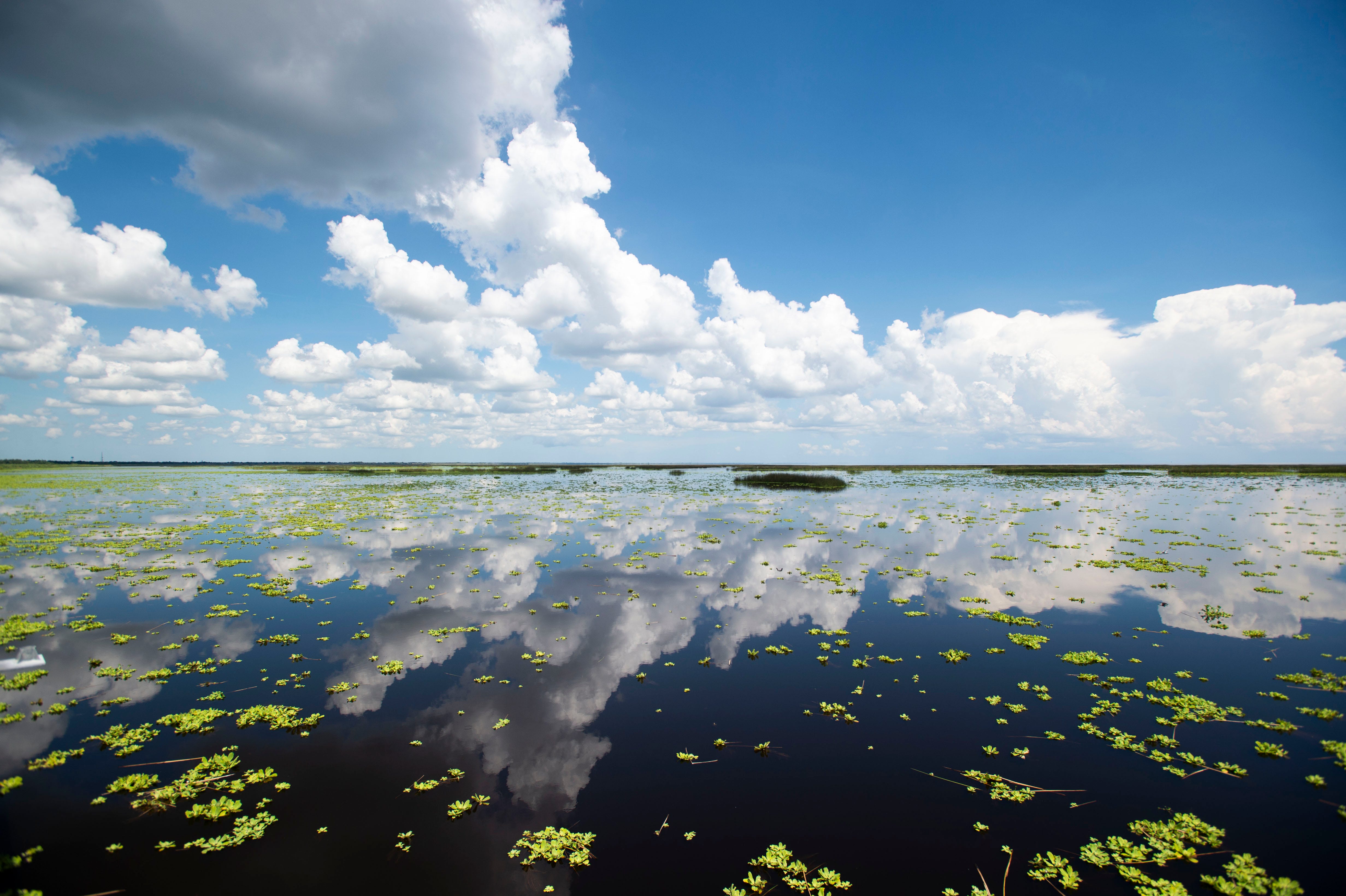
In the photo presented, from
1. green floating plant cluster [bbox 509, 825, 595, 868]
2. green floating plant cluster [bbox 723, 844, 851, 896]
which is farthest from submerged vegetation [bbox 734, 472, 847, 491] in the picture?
green floating plant cluster [bbox 509, 825, 595, 868]

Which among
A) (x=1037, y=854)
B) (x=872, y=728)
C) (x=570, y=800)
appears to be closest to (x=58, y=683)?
(x=570, y=800)

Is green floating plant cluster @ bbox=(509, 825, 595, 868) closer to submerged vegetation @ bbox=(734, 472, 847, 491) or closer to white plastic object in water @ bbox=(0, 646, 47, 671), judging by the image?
white plastic object in water @ bbox=(0, 646, 47, 671)

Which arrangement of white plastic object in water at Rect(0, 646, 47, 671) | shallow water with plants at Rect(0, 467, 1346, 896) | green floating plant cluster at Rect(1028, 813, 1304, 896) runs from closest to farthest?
green floating plant cluster at Rect(1028, 813, 1304, 896)
shallow water with plants at Rect(0, 467, 1346, 896)
white plastic object in water at Rect(0, 646, 47, 671)

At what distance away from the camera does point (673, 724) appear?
43.7ft

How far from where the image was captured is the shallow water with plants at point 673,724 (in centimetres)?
895

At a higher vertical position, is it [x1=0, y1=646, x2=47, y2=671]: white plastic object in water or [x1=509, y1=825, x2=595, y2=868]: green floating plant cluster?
[x1=0, y1=646, x2=47, y2=671]: white plastic object in water

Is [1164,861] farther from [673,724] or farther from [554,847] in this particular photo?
[554,847]

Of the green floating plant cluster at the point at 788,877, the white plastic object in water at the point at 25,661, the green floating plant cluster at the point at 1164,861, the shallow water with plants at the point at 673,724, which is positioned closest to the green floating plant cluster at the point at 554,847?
the shallow water with plants at the point at 673,724

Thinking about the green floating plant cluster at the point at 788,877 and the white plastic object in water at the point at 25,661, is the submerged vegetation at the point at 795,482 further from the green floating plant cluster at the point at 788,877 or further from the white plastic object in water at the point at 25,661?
the white plastic object in water at the point at 25,661

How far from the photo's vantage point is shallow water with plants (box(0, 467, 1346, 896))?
8.95 m

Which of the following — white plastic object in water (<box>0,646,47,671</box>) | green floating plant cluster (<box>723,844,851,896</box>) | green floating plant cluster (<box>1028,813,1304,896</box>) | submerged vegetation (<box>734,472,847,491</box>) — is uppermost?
submerged vegetation (<box>734,472,847,491</box>)

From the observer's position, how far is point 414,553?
33781 millimetres

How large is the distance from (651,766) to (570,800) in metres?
1.95

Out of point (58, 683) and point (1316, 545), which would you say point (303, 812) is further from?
point (1316, 545)
